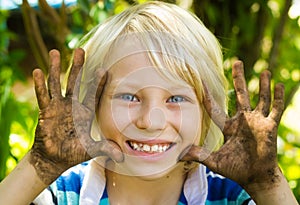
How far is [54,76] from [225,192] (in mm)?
427

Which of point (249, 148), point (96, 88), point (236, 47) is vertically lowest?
point (236, 47)

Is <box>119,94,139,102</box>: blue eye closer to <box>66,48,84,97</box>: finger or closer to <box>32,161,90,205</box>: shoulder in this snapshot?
<box>66,48,84,97</box>: finger

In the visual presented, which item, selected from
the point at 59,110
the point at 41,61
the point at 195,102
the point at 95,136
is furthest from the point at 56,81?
the point at 41,61

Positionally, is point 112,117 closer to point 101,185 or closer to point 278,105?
point 101,185

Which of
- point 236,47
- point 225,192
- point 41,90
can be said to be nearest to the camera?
point 41,90

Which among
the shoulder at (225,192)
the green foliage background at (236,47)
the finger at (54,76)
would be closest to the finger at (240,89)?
the shoulder at (225,192)

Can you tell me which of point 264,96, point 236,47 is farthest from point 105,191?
point 236,47

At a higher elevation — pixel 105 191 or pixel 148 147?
pixel 148 147

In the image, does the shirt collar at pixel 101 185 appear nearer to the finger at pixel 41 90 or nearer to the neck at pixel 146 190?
the neck at pixel 146 190

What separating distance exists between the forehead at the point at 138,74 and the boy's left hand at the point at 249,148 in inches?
4.4

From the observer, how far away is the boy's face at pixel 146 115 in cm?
131

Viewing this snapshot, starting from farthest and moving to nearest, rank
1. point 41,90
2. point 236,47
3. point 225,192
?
point 236,47 → point 225,192 → point 41,90

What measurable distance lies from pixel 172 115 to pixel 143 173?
4.9 inches

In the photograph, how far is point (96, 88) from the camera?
53.6 inches
